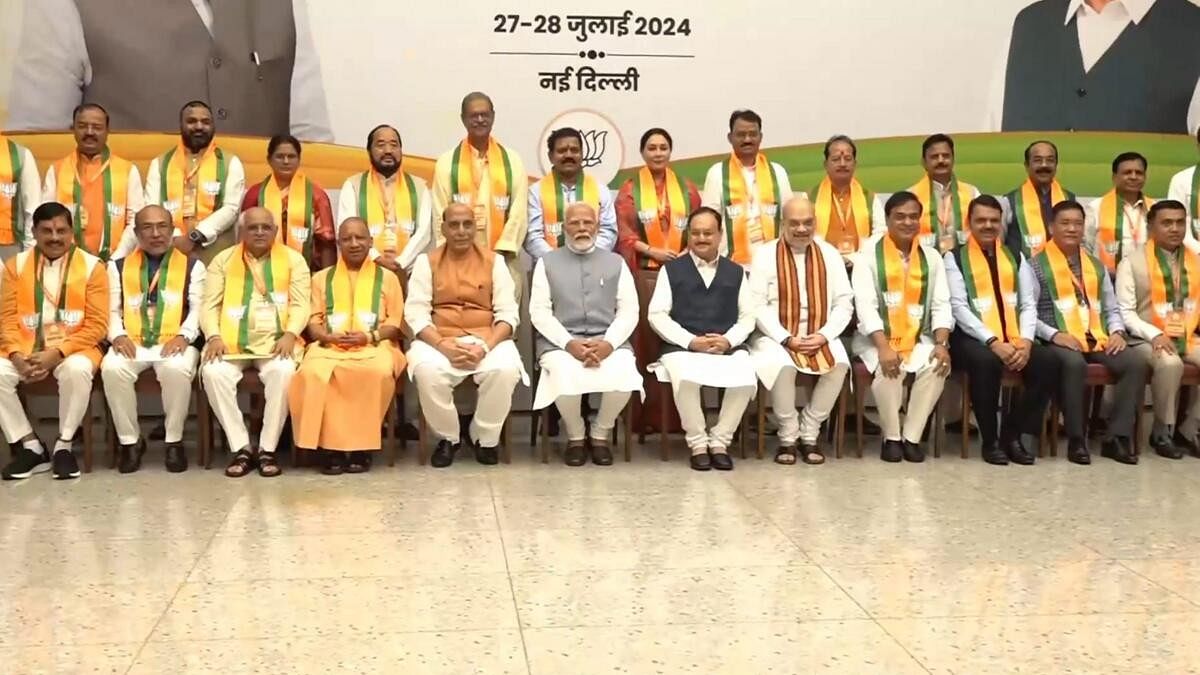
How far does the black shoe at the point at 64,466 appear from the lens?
4.74 m

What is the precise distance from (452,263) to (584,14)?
1.99 metres

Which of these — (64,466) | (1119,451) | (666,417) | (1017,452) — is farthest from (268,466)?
(1119,451)

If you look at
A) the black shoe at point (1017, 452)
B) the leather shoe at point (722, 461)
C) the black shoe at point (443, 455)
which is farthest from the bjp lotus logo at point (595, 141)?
the black shoe at point (1017, 452)

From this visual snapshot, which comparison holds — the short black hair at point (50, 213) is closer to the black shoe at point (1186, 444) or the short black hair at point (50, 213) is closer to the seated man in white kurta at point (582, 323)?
the seated man in white kurta at point (582, 323)

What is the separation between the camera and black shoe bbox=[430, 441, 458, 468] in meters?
5.01

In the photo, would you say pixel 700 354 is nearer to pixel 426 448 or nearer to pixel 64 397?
pixel 426 448

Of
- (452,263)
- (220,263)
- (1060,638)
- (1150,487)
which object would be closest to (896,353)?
(1150,487)

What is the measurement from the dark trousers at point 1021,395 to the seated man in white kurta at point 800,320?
60 centimetres

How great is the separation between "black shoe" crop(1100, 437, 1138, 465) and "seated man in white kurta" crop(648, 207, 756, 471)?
171 centimetres

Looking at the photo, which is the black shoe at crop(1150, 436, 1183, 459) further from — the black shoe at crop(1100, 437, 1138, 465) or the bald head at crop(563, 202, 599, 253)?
the bald head at crop(563, 202, 599, 253)

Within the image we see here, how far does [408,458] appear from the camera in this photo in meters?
5.21

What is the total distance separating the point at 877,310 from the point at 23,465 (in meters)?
3.76

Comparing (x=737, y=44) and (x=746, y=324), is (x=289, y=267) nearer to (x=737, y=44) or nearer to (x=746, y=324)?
(x=746, y=324)

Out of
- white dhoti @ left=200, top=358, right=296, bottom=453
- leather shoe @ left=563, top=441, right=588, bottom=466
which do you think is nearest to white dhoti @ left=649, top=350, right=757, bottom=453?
leather shoe @ left=563, top=441, right=588, bottom=466
